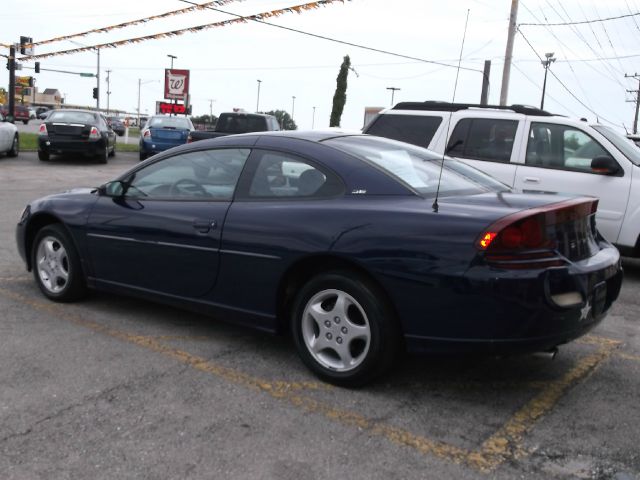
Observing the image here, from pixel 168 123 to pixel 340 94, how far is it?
88.7 ft

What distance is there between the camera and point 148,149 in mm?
19812

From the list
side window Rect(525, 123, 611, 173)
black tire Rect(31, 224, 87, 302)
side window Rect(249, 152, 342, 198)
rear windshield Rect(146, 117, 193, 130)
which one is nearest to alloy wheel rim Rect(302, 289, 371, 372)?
side window Rect(249, 152, 342, 198)

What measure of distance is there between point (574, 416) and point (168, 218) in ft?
8.86

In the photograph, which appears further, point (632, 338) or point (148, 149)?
point (148, 149)

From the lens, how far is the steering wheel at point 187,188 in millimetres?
4340

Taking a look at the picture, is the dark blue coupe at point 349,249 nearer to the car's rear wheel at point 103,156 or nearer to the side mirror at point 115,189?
the side mirror at point 115,189

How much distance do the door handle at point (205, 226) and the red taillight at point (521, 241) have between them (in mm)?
1681

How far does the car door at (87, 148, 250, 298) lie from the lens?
414 centimetres

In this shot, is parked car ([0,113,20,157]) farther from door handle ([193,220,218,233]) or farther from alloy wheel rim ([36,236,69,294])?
door handle ([193,220,218,233])

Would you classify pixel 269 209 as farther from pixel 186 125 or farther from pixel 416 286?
pixel 186 125

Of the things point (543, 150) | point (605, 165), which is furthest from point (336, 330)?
point (543, 150)

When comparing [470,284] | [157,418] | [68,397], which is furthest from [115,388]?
[470,284]

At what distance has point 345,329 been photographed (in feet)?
11.7

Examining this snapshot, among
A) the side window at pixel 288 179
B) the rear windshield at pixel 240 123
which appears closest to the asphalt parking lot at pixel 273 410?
the side window at pixel 288 179
